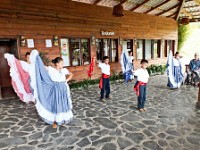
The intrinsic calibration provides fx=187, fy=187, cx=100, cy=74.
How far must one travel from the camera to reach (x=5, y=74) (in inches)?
265

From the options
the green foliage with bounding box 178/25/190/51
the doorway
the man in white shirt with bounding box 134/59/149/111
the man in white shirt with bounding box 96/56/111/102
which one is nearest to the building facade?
the doorway

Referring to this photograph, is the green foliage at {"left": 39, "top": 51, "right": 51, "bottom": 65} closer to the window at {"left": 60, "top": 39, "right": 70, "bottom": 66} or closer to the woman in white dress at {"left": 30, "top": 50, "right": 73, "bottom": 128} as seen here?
the window at {"left": 60, "top": 39, "right": 70, "bottom": 66}

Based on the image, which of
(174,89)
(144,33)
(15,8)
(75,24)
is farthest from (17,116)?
(144,33)

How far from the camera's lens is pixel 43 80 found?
3.91 metres

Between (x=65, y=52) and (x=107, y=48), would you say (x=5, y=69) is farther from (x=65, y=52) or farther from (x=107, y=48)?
(x=107, y=48)

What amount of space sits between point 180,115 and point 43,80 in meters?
3.34

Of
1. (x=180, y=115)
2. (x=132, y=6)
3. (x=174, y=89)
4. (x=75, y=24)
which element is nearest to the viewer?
(x=180, y=115)

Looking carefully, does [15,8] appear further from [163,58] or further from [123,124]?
[163,58]

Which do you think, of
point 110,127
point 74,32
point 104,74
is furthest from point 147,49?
point 110,127

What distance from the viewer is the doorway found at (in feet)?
21.7

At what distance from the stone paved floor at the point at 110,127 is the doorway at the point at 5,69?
29.5 inches

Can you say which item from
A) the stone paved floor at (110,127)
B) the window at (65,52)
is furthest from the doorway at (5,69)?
the window at (65,52)

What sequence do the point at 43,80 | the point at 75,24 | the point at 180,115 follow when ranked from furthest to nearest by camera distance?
1. the point at 75,24
2. the point at 180,115
3. the point at 43,80

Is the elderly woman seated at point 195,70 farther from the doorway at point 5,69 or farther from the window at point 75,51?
the doorway at point 5,69
